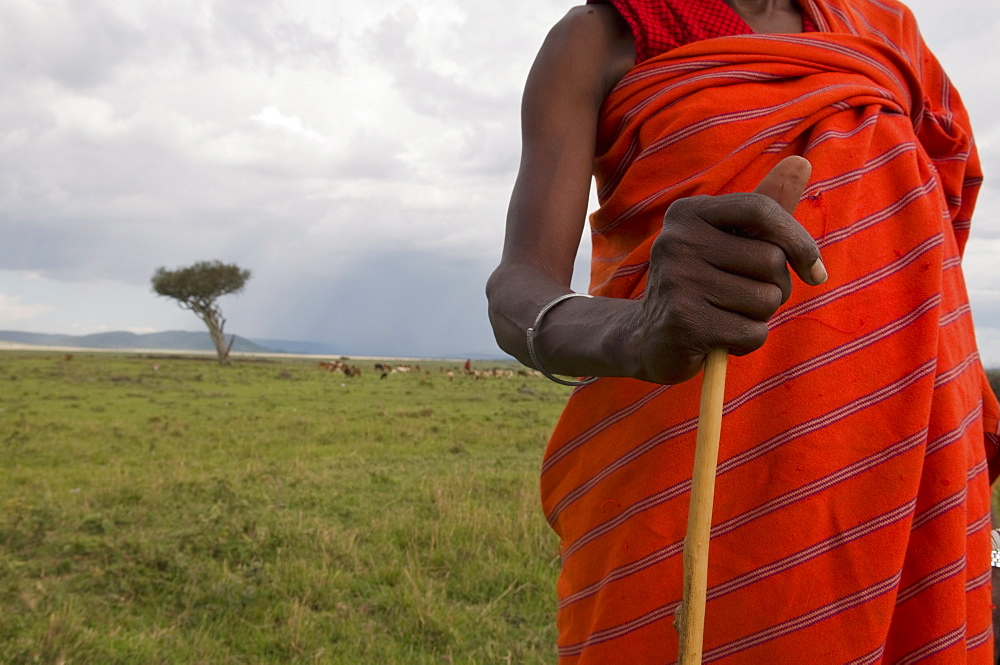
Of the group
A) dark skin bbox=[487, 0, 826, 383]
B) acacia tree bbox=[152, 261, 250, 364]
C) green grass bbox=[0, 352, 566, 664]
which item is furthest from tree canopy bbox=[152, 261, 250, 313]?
dark skin bbox=[487, 0, 826, 383]

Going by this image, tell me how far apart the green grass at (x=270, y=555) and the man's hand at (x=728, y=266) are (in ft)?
9.83

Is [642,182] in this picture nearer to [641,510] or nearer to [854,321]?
[854,321]

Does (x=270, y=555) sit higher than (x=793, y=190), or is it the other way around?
(x=793, y=190)

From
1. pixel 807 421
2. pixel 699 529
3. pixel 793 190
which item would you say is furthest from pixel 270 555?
pixel 793 190

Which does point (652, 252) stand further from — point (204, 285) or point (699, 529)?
point (204, 285)

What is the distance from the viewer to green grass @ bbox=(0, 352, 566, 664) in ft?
11.5

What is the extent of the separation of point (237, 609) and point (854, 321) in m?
3.60

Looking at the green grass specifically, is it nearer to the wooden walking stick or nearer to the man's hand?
the wooden walking stick

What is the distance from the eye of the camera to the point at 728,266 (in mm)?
834

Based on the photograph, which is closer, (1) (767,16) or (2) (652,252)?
(2) (652,252)

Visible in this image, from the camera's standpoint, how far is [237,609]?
3809mm

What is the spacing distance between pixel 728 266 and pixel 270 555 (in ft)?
14.2

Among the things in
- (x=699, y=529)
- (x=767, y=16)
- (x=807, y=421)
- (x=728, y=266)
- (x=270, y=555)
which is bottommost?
(x=270, y=555)

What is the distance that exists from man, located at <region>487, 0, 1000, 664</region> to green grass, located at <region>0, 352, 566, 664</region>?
2587 mm
